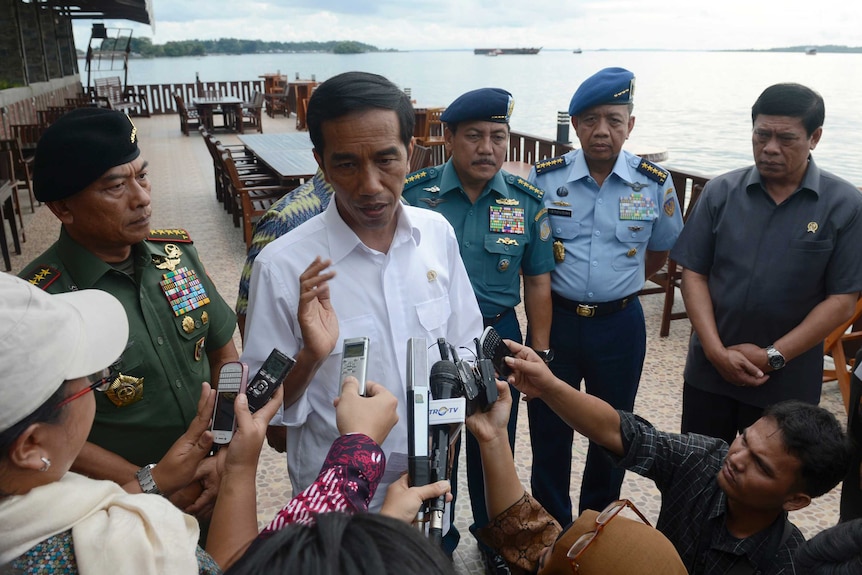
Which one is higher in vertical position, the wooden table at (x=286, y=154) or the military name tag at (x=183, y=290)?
the military name tag at (x=183, y=290)

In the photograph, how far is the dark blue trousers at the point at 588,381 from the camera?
7.52 feet

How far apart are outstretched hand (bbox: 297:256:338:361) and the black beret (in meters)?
0.58

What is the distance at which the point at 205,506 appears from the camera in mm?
1351

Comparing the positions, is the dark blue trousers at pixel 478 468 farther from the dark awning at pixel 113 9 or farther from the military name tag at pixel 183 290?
the dark awning at pixel 113 9

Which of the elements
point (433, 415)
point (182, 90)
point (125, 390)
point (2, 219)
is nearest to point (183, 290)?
point (125, 390)

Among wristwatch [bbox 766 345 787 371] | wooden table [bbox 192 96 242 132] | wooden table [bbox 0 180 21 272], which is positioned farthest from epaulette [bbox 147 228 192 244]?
wooden table [bbox 192 96 242 132]

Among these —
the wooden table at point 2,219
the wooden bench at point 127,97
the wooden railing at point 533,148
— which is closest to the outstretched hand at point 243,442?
the wooden railing at point 533,148

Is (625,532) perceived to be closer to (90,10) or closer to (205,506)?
(205,506)

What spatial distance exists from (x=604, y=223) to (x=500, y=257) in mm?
475

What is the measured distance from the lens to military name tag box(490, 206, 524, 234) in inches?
85.4

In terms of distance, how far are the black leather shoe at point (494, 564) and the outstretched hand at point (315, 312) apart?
1256 mm

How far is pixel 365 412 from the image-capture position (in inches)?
40.0

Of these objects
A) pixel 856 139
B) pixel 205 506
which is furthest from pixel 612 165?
pixel 856 139

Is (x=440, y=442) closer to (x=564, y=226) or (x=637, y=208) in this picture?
(x=564, y=226)
